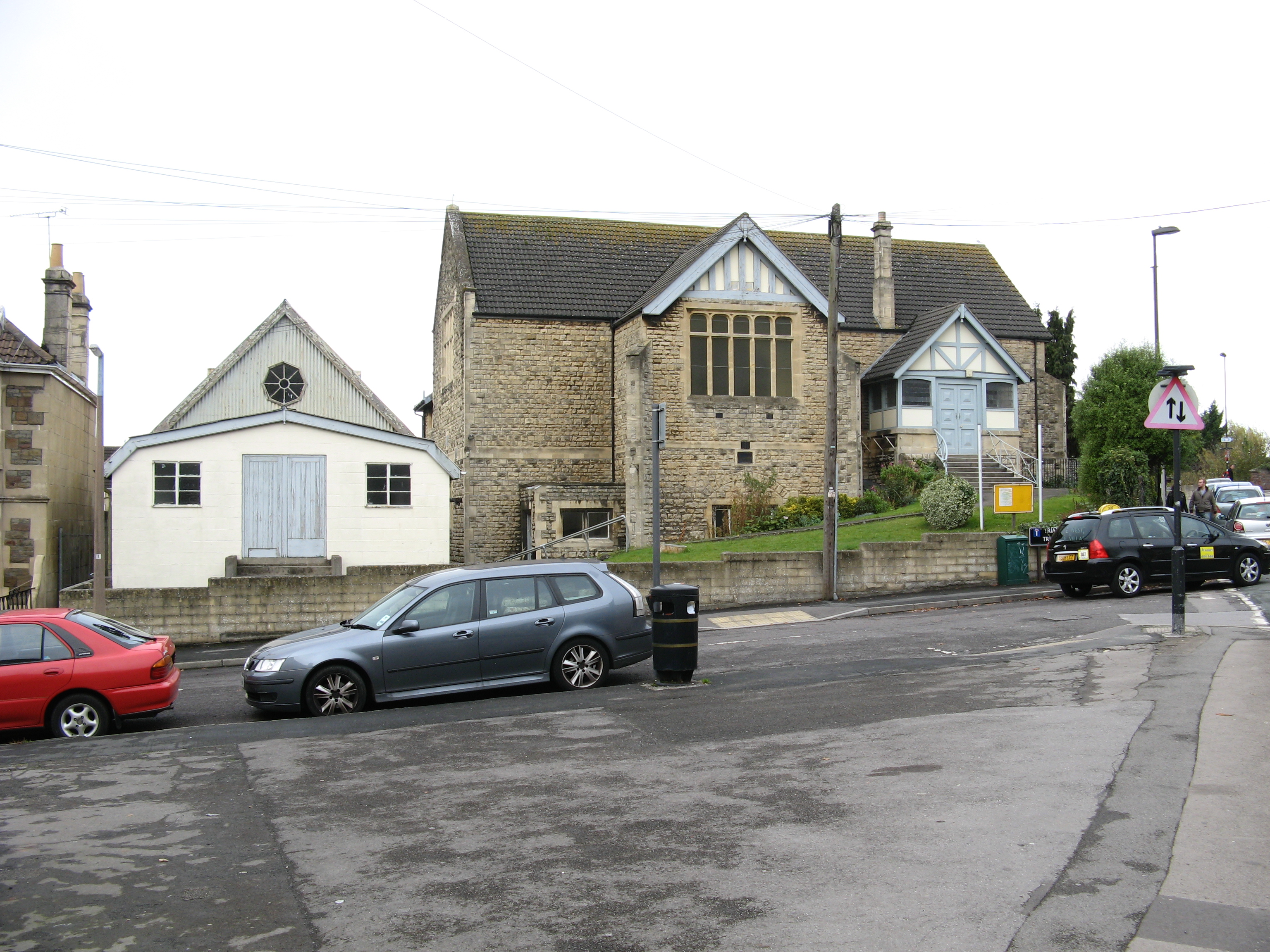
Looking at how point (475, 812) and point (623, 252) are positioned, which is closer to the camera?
point (475, 812)

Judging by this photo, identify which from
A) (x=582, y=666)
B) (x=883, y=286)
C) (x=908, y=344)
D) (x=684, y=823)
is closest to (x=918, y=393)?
(x=908, y=344)

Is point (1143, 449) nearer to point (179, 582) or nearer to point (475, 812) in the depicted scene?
point (179, 582)

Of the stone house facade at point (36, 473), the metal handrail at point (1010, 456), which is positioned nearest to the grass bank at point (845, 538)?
the metal handrail at point (1010, 456)

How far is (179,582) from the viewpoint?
2323 cm

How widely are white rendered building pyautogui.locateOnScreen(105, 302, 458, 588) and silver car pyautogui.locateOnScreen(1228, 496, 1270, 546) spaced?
1865 centimetres

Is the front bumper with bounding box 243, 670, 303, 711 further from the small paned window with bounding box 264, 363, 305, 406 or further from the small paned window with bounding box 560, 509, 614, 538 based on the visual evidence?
the small paned window with bounding box 264, 363, 305, 406

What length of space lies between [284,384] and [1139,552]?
26.9 meters

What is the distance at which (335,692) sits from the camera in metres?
12.0

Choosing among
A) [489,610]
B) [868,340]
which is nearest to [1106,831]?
[489,610]

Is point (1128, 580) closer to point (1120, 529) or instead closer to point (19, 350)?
point (1120, 529)

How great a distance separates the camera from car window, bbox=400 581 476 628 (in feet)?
40.8

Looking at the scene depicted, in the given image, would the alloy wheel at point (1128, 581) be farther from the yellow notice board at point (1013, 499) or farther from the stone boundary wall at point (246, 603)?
the stone boundary wall at point (246, 603)

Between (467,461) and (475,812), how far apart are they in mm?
26035

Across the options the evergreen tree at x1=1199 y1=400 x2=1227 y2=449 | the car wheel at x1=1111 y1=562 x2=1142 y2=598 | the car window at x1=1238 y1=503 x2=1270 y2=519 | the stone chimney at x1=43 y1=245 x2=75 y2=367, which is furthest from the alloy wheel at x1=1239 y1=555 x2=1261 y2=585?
the evergreen tree at x1=1199 y1=400 x2=1227 y2=449
